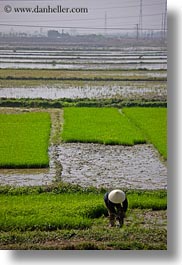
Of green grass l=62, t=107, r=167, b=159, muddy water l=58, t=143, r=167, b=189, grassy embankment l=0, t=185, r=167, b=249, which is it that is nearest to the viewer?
grassy embankment l=0, t=185, r=167, b=249

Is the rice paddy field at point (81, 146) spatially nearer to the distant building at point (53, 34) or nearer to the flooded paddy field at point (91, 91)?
the flooded paddy field at point (91, 91)


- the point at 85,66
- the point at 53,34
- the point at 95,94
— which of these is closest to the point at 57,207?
the point at 95,94

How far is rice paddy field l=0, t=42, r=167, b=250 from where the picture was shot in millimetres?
3418

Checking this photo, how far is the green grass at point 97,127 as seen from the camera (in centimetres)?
363

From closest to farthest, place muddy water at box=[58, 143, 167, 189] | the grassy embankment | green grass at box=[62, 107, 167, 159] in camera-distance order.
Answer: the grassy embankment
muddy water at box=[58, 143, 167, 189]
green grass at box=[62, 107, 167, 159]

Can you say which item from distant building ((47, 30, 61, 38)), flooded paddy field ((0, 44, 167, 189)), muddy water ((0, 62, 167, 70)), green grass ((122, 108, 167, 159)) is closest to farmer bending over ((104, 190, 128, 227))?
flooded paddy field ((0, 44, 167, 189))

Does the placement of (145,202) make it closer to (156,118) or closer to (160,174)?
(160,174)

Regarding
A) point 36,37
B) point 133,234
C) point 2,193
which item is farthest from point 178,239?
point 36,37

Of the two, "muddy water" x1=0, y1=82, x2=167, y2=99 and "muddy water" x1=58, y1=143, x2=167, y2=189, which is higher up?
"muddy water" x1=0, y1=82, x2=167, y2=99

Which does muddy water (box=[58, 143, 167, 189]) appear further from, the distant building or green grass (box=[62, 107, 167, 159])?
the distant building

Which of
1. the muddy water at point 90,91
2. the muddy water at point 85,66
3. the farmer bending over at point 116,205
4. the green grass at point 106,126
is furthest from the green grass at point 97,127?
the farmer bending over at point 116,205

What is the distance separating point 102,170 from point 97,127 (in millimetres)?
282

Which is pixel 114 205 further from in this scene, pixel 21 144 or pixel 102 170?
pixel 21 144

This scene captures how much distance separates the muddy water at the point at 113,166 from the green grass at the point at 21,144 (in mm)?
123
